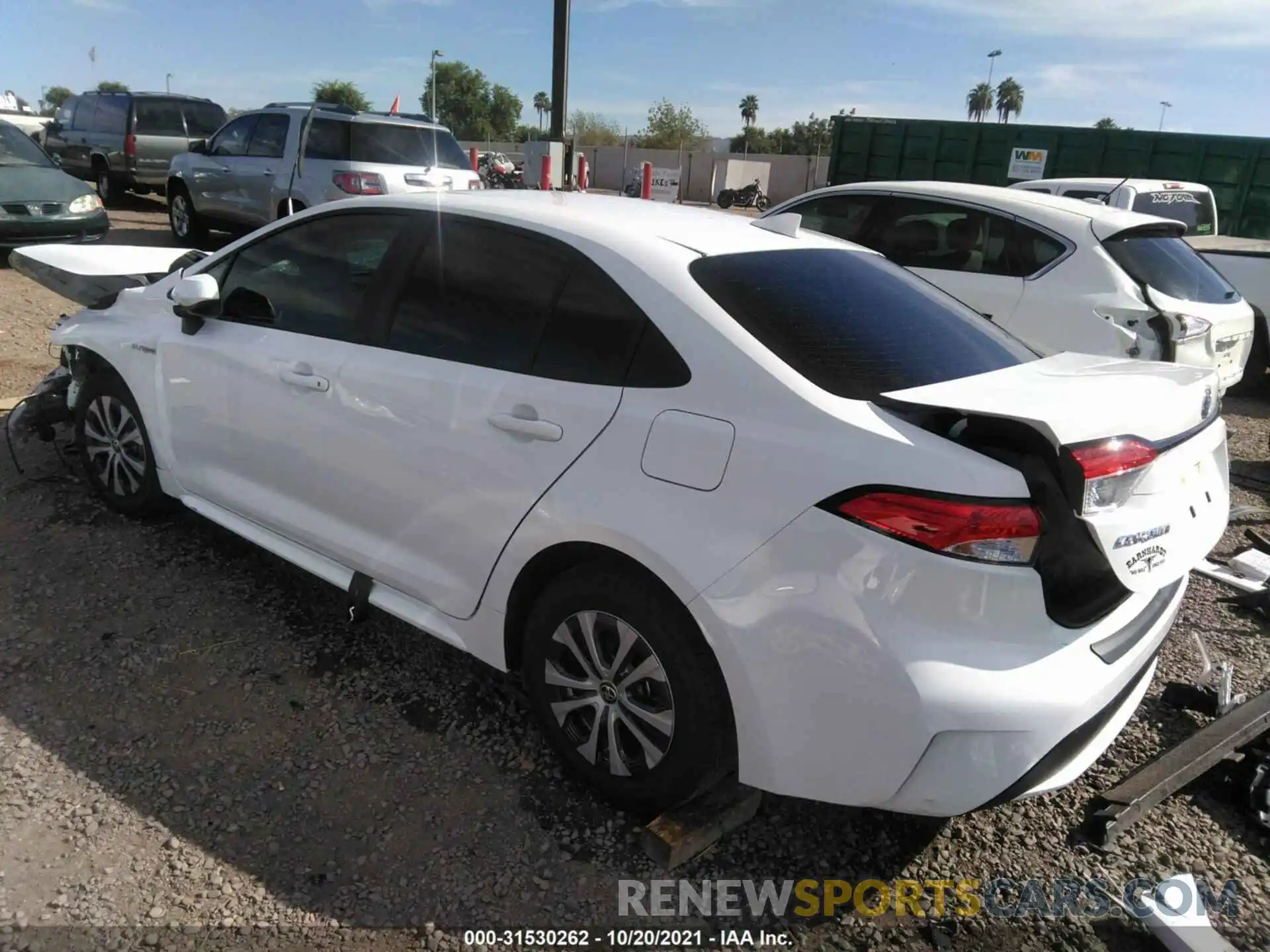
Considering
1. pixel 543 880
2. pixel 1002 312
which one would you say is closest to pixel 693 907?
pixel 543 880

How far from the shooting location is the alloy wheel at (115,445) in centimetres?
406

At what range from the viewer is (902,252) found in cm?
657

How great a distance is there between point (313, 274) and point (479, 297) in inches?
36.0

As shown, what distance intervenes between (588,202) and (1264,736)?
2.87m

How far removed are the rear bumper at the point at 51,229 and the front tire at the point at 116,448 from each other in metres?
7.15

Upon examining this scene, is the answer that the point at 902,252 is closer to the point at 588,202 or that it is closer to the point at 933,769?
the point at 588,202

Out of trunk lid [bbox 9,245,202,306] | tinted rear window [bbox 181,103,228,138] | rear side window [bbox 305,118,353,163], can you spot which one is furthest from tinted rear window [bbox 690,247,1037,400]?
tinted rear window [bbox 181,103,228,138]

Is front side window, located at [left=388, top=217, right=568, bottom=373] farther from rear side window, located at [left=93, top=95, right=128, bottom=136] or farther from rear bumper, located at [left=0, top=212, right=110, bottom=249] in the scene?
rear side window, located at [left=93, top=95, right=128, bottom=136]

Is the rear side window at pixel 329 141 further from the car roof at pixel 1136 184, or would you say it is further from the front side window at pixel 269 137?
the car roof at pixel 1136 184

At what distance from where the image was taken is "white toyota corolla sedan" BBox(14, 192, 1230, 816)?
6.64 ft

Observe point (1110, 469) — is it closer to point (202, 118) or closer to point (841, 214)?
point (841, 214)

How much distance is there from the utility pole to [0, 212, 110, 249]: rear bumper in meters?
6.18

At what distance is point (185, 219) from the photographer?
41.1ft

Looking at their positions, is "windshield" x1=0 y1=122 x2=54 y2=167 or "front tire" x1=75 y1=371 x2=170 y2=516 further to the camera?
"windshield" x1=0 y1=122 x2=54 y2=167
